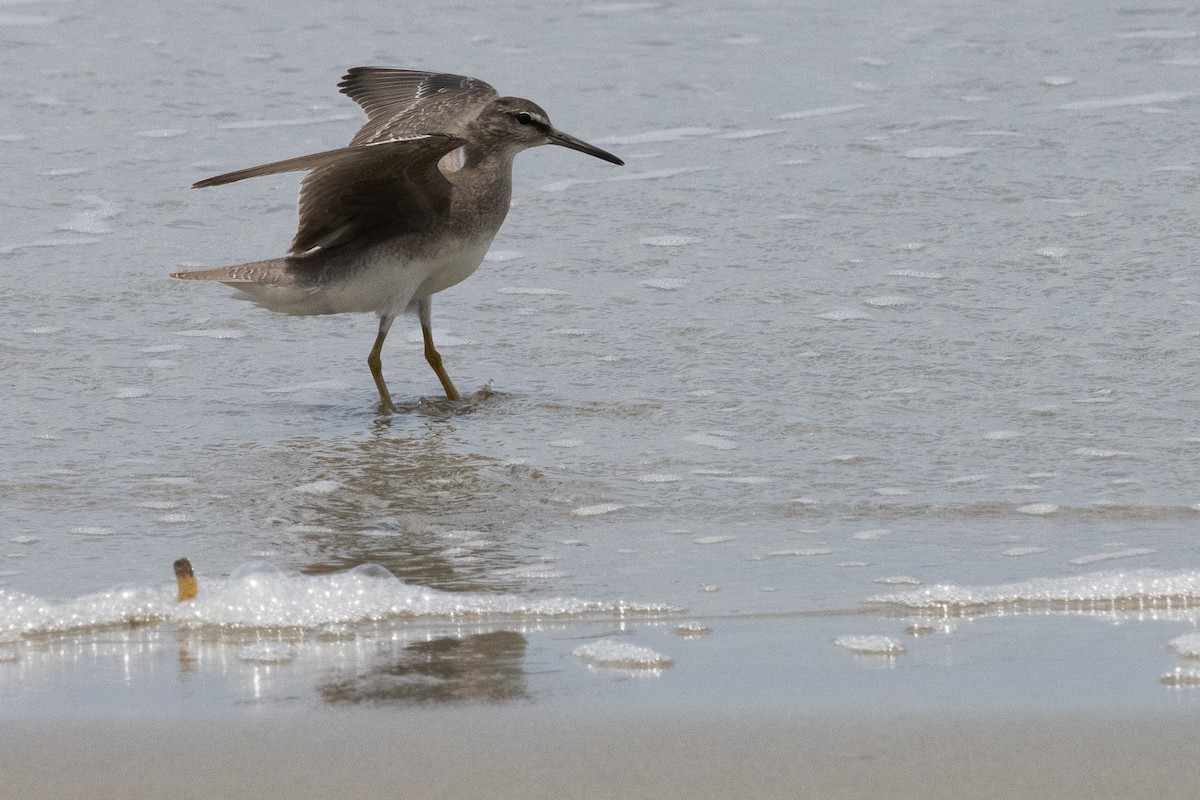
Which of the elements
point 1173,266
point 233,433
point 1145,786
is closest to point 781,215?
point 1173,266

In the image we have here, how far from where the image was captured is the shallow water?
3.65 metres

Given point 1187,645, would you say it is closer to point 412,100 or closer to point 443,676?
point 443,676

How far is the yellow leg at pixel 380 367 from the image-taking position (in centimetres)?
609

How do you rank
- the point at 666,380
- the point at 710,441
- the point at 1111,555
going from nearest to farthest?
the point at 1111,555
the point at 710,441
the point at 666,380

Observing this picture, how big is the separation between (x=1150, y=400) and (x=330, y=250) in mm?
2809

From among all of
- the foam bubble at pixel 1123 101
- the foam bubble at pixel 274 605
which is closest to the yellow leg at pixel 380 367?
the foam bubble at pixel 274 605

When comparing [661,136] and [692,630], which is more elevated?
[661,136]

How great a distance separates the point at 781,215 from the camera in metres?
7.87

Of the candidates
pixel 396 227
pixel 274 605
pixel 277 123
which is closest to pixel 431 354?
pixel 396 227

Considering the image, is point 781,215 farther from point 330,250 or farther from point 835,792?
point 835,792

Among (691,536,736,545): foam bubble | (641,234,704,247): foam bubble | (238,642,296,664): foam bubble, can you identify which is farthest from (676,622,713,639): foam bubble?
(641,234,704,247): foam bubble

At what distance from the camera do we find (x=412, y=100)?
24.3 feet

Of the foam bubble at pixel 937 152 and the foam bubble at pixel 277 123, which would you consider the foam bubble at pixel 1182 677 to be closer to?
the foam bubble at pixel 937 152

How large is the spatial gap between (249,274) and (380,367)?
22.4 inches
